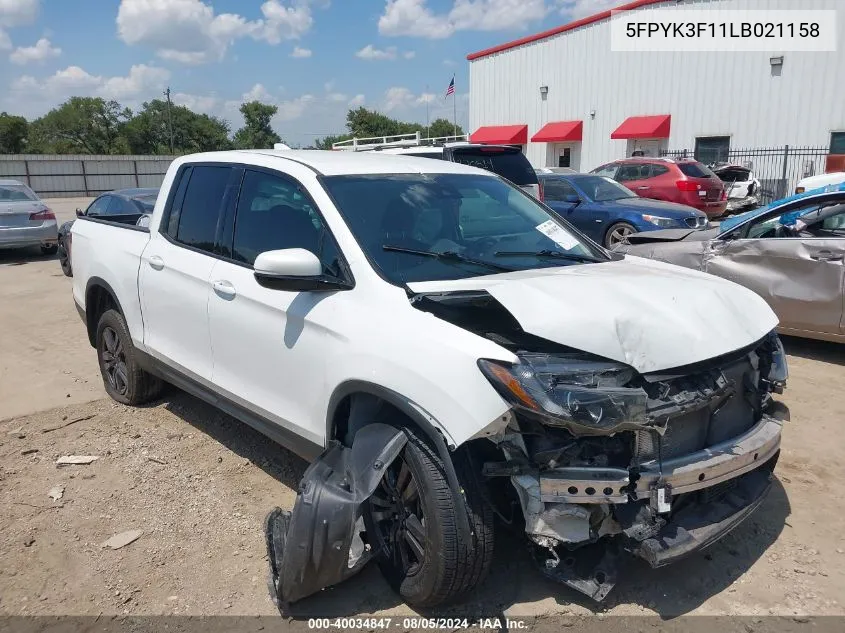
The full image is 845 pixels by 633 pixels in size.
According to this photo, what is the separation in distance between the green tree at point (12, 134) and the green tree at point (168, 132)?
1074 centimetres

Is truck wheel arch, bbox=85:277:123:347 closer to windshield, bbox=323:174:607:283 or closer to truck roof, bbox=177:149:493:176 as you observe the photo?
truck roof, bbox=177:149:493:176

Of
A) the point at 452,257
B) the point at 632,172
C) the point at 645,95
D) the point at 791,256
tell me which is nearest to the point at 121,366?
the point at 452,257

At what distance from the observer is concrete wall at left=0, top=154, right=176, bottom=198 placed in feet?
124

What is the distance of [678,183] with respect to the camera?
15625 millimetres

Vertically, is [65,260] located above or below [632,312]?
below

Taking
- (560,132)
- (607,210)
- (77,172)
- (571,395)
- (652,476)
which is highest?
(560,132)

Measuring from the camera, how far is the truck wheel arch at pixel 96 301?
5.03 metres

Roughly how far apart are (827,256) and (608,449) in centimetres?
440

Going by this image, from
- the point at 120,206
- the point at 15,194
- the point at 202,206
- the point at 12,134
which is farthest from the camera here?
the point at 12,134

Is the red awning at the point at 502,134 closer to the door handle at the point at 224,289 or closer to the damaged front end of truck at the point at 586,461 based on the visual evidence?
the door handle at the point at 224,289

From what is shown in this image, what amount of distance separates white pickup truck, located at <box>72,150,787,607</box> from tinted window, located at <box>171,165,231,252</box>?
0.27 m

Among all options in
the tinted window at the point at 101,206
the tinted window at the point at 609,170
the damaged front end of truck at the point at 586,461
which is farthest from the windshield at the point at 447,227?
the tinted window at the point at 609,170

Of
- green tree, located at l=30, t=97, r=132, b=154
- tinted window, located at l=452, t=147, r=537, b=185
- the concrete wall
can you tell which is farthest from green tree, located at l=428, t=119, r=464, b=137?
tinted window, located at l=452, t=147, r=537, b=185

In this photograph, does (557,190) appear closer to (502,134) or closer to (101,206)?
(101,206)
